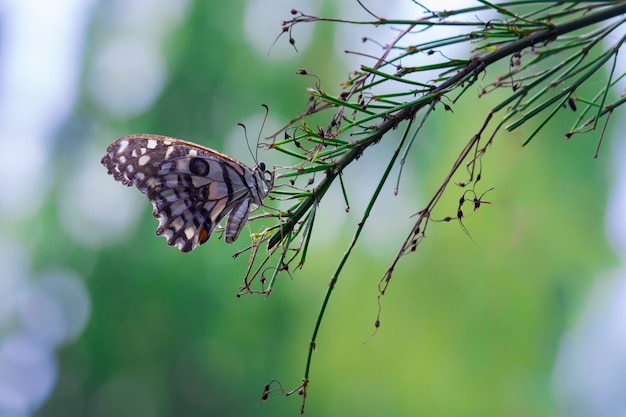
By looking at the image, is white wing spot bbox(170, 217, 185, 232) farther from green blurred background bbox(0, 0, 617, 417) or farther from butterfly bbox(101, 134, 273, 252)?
green blurred background bbox(0, 0, 617, 417)

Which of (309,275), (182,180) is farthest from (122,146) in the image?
(309,275)

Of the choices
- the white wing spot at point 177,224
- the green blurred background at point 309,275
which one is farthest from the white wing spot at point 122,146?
the green blurred background at point 309,275

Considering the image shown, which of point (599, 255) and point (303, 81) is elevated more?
point (303, 81)

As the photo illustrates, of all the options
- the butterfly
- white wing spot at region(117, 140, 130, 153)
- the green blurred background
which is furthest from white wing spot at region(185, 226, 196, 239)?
the green blurred background

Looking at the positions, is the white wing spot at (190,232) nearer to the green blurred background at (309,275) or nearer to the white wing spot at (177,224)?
the white wing spot at (177,224)

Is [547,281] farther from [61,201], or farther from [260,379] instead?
[61,201]

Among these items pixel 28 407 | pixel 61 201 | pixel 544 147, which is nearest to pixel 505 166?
pixel 544 147
